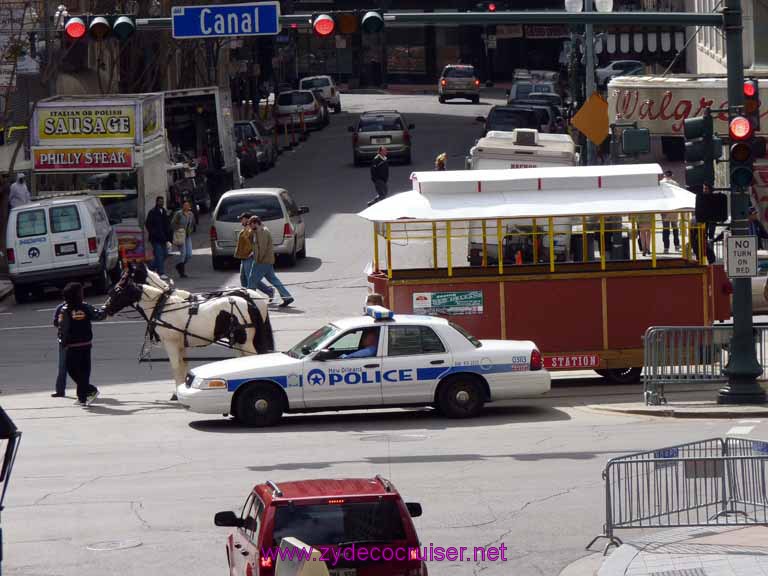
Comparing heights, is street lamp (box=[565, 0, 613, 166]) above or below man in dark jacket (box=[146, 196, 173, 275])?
above

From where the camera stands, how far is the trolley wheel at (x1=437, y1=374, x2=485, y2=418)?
18594 mm

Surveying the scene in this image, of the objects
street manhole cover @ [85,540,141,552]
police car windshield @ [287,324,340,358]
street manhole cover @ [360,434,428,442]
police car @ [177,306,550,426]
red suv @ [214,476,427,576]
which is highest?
red suv @ [214,476,427,576]

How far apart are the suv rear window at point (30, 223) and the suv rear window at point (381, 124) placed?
73.7 ft

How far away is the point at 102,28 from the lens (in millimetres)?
20469

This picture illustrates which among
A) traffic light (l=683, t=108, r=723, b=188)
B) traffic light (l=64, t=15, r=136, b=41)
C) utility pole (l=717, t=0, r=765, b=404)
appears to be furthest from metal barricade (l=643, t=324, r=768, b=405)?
traffic light (l=64, t=15, r=136, b=41)

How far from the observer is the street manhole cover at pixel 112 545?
494 inches

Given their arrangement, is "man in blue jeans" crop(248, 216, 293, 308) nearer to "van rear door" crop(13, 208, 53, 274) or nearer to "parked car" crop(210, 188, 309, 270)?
"parked car" crop(210, 188, 309, 270)

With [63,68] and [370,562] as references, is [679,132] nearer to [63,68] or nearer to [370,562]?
[370,562]

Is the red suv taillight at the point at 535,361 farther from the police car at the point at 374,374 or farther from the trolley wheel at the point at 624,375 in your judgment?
the trolley wheel at the point at 624,375

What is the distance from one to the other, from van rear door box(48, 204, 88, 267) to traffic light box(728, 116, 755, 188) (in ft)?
49.9

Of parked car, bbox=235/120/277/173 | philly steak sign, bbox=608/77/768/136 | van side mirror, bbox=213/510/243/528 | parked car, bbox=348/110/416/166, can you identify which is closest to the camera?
van side mirror, bbox=213/510/243/528

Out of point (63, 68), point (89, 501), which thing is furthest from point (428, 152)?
point (89, 501)

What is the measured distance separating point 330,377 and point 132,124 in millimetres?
16040

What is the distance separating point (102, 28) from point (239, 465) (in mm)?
7631
